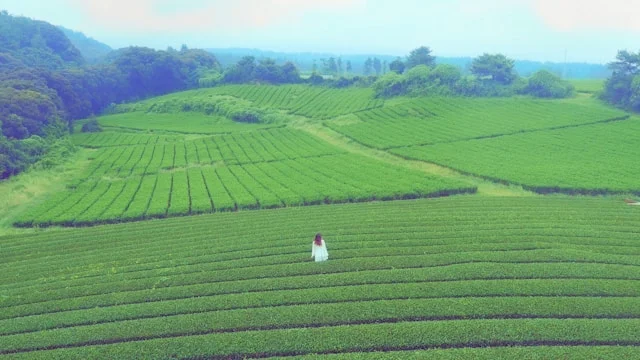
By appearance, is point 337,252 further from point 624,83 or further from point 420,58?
point 420,58

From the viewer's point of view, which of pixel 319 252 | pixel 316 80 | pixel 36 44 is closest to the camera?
pixel 319 252

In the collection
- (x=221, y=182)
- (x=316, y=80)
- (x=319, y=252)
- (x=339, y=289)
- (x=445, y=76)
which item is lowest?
(x=221, y=182)

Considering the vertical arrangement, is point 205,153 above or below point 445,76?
below

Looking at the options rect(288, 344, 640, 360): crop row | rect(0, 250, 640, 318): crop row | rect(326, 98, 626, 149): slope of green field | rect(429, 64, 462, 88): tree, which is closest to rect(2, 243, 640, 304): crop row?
rect(0, 250, 640, 318): crop row

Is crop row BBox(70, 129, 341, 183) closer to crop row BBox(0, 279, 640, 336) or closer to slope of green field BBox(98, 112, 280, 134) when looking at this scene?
slope of green field BBox(98, 112, 280, 134)

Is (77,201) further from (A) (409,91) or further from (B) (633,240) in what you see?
(A) (409,91)

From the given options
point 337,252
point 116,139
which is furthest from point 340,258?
point 116,139

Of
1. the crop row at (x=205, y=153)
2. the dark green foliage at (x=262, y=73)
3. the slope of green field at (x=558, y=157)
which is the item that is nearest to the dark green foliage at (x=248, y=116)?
the crop row at (x=205, y=153)
